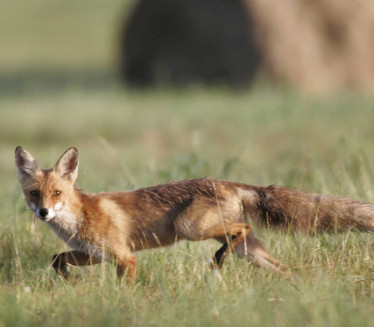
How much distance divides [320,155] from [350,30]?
275 inches

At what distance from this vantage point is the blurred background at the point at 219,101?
11.1 meters

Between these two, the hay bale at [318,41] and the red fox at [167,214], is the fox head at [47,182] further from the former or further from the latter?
the hay bale at [318,41]

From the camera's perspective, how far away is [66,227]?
228 inches

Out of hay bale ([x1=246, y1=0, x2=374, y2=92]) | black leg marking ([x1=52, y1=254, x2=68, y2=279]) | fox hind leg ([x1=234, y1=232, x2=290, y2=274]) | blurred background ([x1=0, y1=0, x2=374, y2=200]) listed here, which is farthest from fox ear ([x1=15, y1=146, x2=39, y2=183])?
hay bale ([x1=246, y1=0, x2=374, y2=92])

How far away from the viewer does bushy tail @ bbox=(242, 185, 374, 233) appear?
17.8ft

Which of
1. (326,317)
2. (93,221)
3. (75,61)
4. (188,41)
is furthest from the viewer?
(75,61)

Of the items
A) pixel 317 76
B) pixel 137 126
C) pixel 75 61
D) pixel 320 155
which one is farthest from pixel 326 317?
pixel 75 61

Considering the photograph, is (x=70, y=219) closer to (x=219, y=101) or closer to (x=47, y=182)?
(x=47, y=182)

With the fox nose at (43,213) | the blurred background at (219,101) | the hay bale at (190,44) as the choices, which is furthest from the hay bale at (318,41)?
the fox nose at (43,213)

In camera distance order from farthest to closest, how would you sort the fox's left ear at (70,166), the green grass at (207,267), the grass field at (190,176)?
the fox's left ear at (70,166) < the grass field at (190,176) < the green grass at (207,267)

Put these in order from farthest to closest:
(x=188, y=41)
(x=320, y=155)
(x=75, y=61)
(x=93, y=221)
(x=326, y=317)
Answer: (x=75, y=61) → (x=188, y=41) → (x=320, y=155) → (x=93, y=221) → (x=326, y=317)

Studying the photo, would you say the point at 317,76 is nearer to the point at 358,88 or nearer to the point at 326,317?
the point at 358,88

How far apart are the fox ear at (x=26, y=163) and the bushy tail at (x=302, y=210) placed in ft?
5.45

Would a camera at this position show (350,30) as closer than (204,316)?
No
